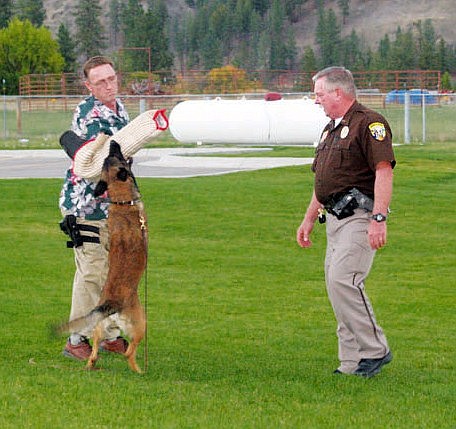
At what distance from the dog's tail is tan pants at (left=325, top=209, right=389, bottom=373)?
1436mm

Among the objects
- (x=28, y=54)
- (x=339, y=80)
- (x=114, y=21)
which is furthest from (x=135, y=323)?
(x=114, y=21)

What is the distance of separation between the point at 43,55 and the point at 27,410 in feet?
315

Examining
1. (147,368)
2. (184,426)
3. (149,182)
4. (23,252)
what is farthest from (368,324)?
(149,182)

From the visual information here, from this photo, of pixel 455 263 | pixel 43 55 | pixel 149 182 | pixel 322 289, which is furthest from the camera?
pixel 43 55

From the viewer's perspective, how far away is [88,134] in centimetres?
799

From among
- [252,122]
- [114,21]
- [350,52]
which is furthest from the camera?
[114,21]

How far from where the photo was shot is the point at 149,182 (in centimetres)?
2294

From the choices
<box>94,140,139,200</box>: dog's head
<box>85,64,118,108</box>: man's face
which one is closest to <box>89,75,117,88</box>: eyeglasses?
<box>85,64,118,108</box>: man's face

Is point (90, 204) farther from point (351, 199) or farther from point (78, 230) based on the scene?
point (351, 199)

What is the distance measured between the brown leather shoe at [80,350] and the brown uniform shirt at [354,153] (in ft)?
6.59

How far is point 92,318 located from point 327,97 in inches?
81.7

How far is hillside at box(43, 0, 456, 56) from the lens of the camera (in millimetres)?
154500

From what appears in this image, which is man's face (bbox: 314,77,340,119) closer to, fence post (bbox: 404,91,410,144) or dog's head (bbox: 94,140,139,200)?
dog's head (bbox: 94,140,139,200)

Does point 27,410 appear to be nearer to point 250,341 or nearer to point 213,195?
point 250,341
